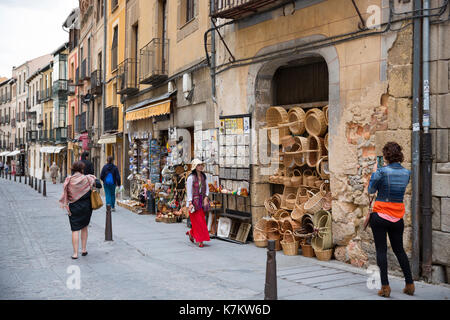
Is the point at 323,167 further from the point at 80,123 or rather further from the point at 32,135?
the point at 32,135

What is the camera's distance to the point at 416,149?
600 centimetres

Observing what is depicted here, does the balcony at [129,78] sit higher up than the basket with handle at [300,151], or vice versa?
the balcony at [129,78]

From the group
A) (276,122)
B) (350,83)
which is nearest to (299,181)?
(276,122)

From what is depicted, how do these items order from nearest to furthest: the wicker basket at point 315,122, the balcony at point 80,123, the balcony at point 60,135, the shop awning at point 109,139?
the wicker basket at point 315,122 < the shop awning at point 109,139 < the balcony at point 80,123 < the balcony at point 60,135

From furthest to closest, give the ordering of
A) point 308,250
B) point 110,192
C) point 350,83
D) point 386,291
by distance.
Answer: point 110,192 → point 308,250 → point 350,83 → point 386,291

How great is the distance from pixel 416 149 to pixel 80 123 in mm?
26402

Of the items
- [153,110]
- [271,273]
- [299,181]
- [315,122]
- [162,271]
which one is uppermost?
[153,110]

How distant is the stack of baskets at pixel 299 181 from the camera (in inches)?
303

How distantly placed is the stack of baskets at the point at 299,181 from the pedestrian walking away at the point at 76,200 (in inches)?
118

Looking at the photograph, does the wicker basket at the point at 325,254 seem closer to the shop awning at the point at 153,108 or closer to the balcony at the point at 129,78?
the shop awning at the point at 153,108

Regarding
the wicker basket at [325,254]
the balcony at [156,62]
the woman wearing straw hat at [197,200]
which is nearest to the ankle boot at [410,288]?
the wicker basket at [325,254]

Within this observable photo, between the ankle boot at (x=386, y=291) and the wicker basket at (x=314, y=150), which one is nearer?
the ankle boot at (x=386, y=291)

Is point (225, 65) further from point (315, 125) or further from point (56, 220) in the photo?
point (56, 220)

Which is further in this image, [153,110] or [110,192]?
[110,192]
